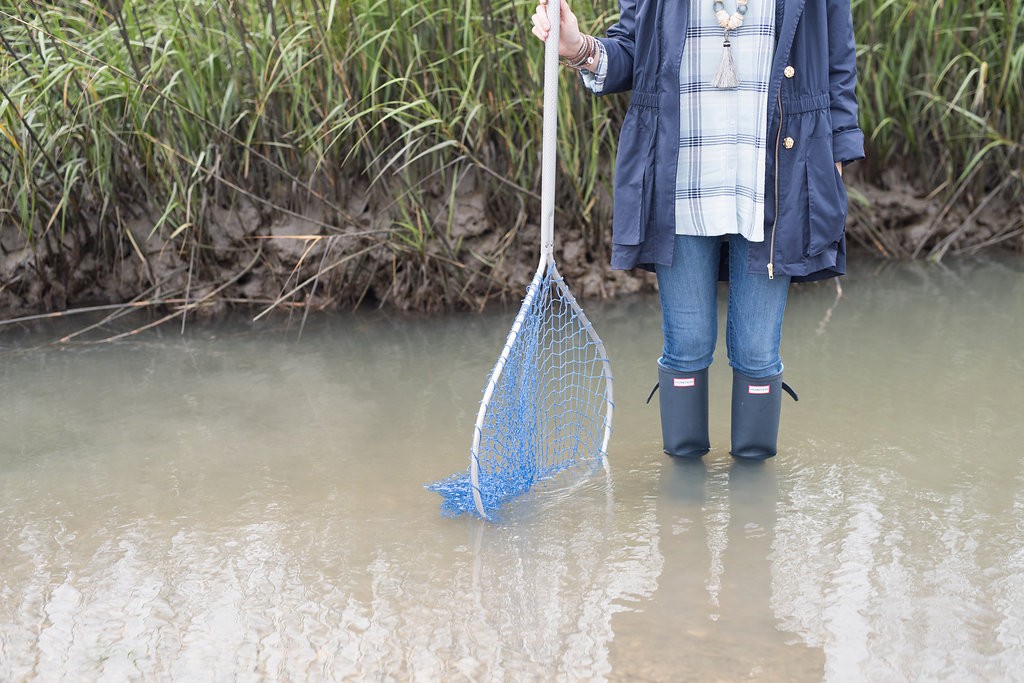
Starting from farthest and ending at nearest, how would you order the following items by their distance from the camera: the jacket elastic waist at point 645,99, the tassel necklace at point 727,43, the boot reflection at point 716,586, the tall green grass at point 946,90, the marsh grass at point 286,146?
the tall green grass at point 946,90
the marsh grass at point 286,146
the jacket elastic waist at point 645,99
the tassel necklace at point 727,43
the boot reflection at point 716,586

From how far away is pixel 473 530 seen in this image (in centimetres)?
254

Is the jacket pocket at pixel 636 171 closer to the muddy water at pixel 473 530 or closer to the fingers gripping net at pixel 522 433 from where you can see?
the fingers gripping net at pixel 522 433

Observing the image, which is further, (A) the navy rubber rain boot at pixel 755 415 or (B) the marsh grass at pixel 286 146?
(B) the marsh grass at pixel 286 146

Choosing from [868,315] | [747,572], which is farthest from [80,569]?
[868,315]

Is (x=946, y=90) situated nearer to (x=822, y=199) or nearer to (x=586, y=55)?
(x=822, y=199)

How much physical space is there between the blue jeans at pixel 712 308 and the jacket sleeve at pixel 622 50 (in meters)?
0.39

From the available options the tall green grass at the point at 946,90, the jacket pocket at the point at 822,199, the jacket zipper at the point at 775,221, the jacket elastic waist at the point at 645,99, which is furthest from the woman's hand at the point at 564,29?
the tall green grass at the point at 946,90

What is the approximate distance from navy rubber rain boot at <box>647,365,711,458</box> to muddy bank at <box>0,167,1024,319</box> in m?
1.53

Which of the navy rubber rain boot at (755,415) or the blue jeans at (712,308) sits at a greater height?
the blue jeans at (712,308)

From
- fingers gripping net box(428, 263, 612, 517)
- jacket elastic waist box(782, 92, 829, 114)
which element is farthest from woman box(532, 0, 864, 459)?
fingers gripping net box(428, 263, 612, 517)

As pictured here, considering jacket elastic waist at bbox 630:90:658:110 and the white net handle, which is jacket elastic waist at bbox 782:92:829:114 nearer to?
jacket elastic waist at bbox 630:90:658:110

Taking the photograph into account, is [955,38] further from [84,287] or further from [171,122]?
[84,287]

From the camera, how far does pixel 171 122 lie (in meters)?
4.04

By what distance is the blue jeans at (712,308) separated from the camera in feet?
8.55
